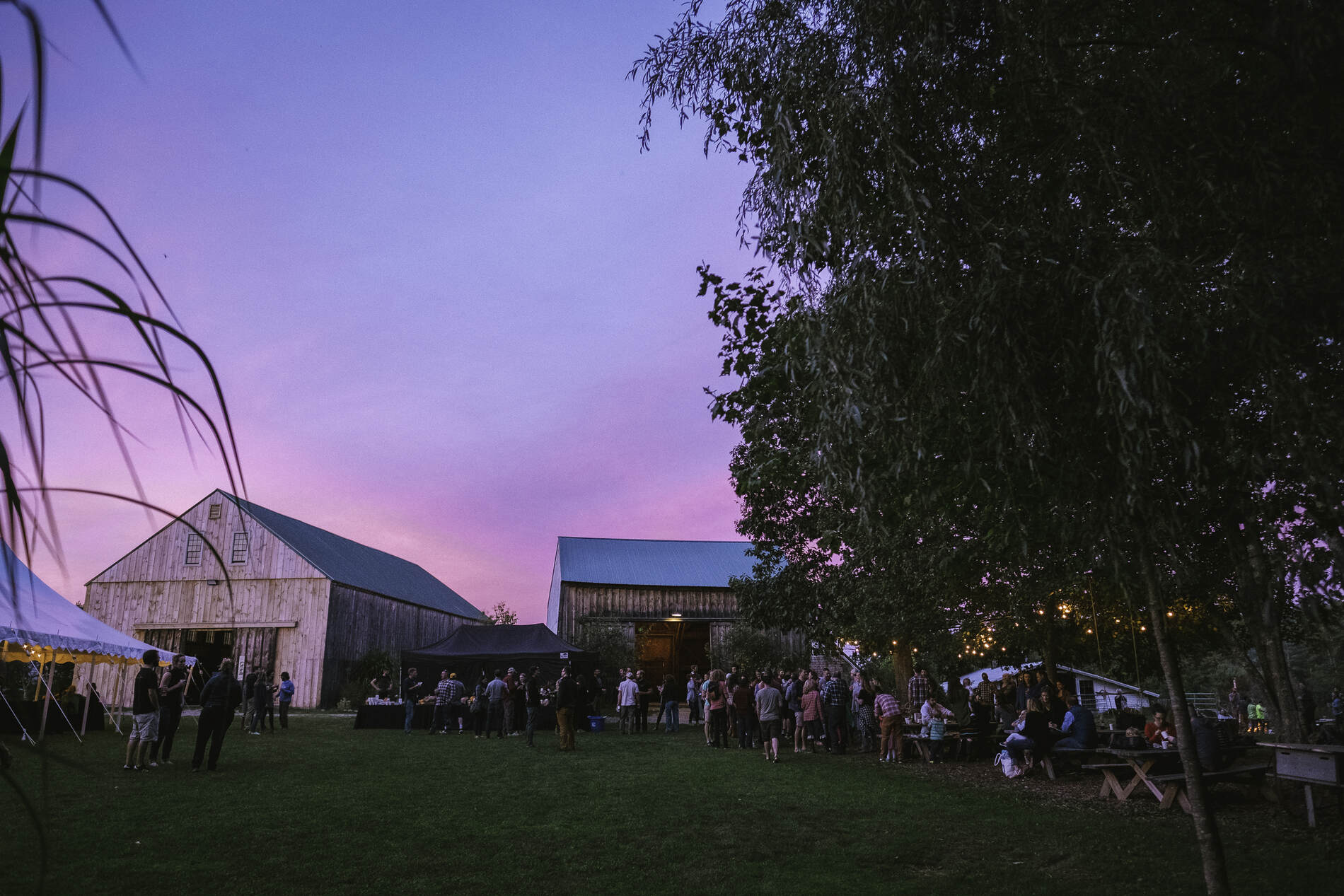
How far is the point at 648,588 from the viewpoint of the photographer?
1494 inches

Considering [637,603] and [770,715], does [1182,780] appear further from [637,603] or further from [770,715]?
[637,603]

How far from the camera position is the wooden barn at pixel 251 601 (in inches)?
1250

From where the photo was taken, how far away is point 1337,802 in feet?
30.3

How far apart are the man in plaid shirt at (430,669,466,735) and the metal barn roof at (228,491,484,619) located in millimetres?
10437

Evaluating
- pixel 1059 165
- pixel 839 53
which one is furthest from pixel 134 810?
pixel 1059 165

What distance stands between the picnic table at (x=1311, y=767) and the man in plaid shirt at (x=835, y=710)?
10.4m

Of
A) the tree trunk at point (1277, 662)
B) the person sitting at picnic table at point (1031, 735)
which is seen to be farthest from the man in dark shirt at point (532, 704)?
the tree trunk at point (1277, 662)

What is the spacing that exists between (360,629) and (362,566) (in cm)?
442

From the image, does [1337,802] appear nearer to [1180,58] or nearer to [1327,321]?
[1327,321]

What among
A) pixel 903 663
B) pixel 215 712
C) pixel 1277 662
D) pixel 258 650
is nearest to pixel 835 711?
pixel 903 663

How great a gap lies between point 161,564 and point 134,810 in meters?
28.9

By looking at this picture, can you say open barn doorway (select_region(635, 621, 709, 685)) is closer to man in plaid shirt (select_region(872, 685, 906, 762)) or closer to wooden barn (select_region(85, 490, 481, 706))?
wooden barn (select_region(85, 490, 481, 706))

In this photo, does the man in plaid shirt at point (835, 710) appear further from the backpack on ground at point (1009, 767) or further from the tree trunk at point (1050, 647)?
the tree trunk at point (1050, 647)

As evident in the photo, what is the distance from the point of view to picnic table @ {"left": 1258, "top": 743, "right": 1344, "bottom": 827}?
333 inches
